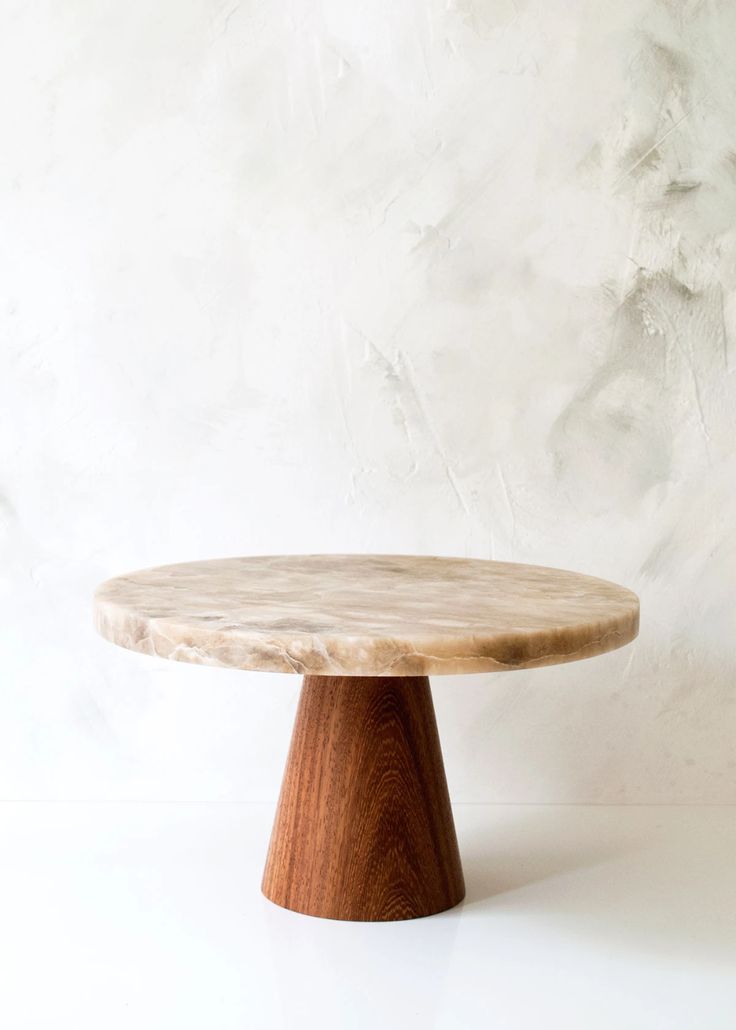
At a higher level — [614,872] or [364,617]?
[364,617]

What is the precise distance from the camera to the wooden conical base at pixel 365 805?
1729 millimetres

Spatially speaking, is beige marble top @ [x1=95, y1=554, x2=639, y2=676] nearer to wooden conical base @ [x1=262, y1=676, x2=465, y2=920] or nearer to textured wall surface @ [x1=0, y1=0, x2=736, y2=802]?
wooden conical base @ [x1=262, y1=676, x2=465, y2=920]

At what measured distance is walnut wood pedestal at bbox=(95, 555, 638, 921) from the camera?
1463mm

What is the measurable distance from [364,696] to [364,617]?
13.0 inches

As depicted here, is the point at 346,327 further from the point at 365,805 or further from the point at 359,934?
the point at 359,934

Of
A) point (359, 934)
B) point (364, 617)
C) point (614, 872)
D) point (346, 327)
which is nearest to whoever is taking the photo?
point (364, 617)

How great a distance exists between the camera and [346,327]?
7.32 feet

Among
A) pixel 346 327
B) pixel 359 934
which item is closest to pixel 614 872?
pixel 359 934

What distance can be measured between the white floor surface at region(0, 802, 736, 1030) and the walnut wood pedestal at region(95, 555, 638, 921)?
0.07 meters

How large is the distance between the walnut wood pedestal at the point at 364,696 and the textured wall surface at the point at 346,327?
0.36 metres

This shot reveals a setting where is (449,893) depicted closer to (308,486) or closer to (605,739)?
(605,739)

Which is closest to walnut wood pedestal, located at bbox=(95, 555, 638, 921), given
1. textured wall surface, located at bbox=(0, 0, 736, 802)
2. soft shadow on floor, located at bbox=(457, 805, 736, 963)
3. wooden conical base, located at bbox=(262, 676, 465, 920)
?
wooden conical base, located at bbox=(262, 676, 465, 920)

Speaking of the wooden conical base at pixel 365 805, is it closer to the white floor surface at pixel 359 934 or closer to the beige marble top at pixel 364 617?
the white floor surface at pixel 359 934

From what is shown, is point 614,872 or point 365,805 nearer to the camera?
point 365,805
